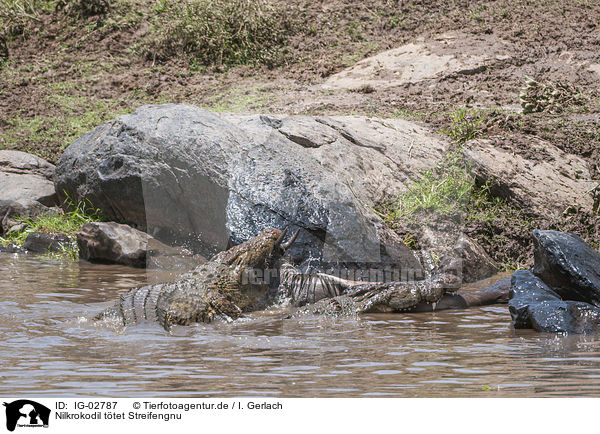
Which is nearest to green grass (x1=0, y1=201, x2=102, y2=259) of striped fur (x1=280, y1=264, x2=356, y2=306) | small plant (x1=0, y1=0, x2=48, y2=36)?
striped fur (x1=280, y1=264, x2=356, y2=306)

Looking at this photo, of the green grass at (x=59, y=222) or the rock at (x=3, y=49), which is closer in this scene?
the green grass at (x=59, y=222)

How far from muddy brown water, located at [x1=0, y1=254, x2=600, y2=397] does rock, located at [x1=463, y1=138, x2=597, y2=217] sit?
2.91m

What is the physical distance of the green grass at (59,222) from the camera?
9.20 metres

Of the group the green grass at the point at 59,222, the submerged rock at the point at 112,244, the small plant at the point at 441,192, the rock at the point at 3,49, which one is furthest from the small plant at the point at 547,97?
the rock at the point at 3,49

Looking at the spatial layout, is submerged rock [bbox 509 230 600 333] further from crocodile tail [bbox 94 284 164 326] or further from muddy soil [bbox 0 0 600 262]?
crocodile tail [bbox 94 284 164 326]

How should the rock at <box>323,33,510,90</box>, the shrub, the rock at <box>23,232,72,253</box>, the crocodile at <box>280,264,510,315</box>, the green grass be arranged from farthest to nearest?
1. the shrub
2. the rock at <box>323,33,510,90</box>
3. the green grass
4. the rock at <box>23,232,72,253</box>
5. the crocodile at <box>280,264,510,315</box>

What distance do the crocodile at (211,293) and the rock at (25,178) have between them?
179 inches

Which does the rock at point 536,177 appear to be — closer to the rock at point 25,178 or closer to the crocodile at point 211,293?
the crocodile at point 211,293

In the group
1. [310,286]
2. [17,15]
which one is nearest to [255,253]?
[310,286]

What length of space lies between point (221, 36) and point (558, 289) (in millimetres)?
10662

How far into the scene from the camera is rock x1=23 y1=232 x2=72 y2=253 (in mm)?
8938

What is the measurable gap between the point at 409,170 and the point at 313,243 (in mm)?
2373

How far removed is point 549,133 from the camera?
9.87 m
